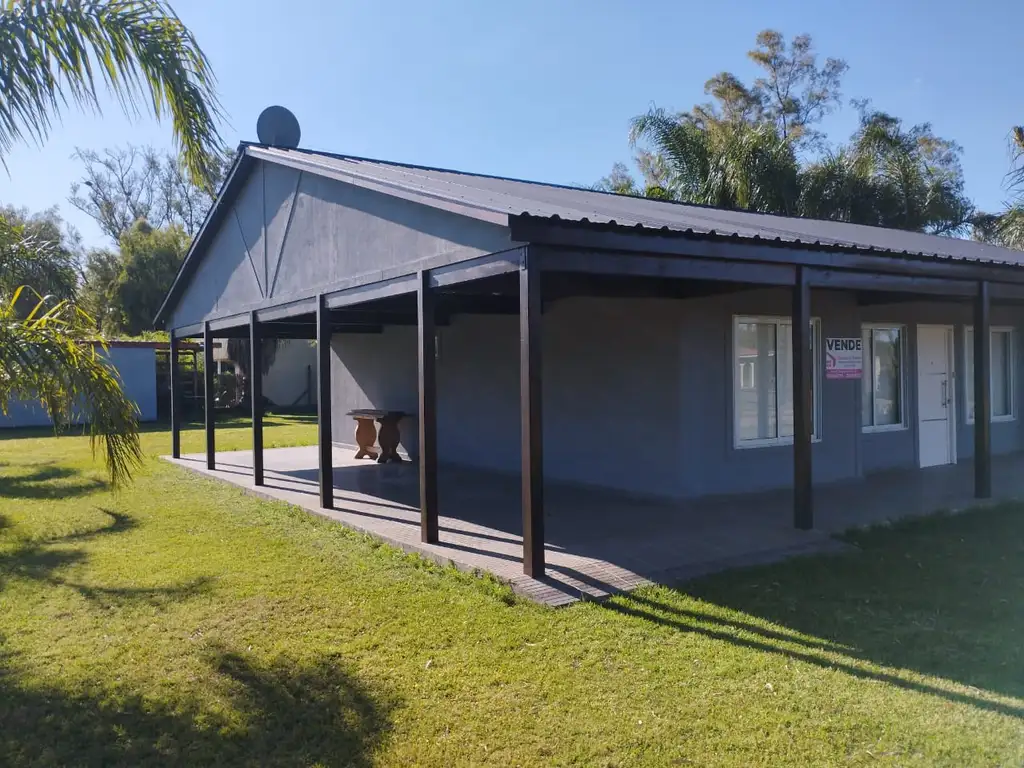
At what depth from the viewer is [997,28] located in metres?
13.2

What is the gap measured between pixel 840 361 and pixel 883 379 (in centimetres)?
246

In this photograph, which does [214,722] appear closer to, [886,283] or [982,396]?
[886,283]

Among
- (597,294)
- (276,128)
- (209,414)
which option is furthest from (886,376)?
(209,414)

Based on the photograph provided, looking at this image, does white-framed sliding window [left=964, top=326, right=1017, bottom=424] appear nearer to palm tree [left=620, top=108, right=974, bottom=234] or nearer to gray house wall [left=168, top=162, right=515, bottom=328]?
palm tree [left=620, top=108, right=974, bottom=234]

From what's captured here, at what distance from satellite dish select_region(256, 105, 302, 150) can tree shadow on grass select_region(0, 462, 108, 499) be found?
6.08 meters

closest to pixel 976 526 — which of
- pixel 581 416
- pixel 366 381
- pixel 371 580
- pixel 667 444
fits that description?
pixel 667 444

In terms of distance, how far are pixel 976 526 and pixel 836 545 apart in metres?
1.89

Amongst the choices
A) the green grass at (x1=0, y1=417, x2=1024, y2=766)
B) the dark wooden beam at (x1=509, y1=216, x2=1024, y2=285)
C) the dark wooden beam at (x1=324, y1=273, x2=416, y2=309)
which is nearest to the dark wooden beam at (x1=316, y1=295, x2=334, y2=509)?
the dark wooden beam at (x1=324, y1=273, x2=416, y2=309)

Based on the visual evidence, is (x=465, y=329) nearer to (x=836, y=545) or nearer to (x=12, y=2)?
(x=836, y=545)

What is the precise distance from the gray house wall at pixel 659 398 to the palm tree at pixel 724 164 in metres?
9.15

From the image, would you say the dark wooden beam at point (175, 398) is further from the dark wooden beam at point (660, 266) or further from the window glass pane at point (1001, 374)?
the window glass pane at point (1001, 374)

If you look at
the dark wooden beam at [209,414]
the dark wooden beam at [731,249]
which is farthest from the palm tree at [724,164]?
the dark wooden beam at [209,414]

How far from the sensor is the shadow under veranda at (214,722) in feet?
12.3

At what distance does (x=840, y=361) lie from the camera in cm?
988
